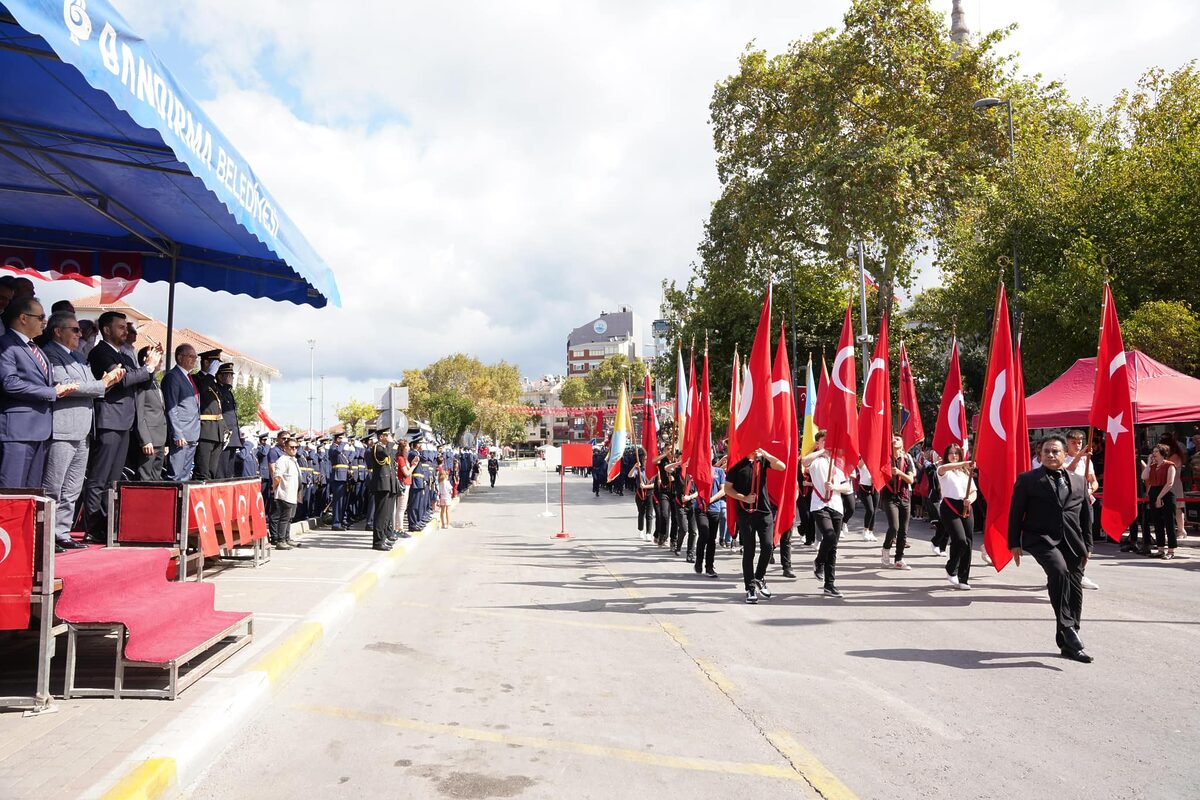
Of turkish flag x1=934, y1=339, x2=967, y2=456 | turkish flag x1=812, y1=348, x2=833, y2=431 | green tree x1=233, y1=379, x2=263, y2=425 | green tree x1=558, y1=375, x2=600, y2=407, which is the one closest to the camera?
turkish flag x1=812, y1=348, x2=833, y2=431

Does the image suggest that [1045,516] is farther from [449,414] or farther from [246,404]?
[246,404]

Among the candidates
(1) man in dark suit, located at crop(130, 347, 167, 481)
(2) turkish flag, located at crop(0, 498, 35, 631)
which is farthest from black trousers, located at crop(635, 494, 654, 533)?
(2) turkish flag, located at crop(0, 498, 35, 631)

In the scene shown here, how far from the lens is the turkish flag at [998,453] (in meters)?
9.10

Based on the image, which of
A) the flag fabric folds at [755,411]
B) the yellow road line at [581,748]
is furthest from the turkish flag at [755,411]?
the yellow road line at [581,748]

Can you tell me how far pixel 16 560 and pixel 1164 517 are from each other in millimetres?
15414

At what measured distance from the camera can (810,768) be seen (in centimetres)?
425

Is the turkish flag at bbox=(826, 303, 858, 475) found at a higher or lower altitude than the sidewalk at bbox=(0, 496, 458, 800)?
higher

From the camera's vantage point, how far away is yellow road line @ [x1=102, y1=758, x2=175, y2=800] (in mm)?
3570

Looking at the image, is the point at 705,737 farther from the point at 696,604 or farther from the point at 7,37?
the point at 7,37

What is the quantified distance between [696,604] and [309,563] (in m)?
6.12

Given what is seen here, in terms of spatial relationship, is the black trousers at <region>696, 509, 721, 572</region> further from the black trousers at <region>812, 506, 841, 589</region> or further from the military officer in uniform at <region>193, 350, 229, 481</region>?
the military officer in uniform at <region>193, 350, 229, 481</region>

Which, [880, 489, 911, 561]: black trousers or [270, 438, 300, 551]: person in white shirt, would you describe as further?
[270, 438, 300, 551]: person in white shirt

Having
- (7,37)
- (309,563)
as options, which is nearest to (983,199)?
(309,563)

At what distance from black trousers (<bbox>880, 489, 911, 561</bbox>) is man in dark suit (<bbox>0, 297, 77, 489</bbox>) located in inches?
395
